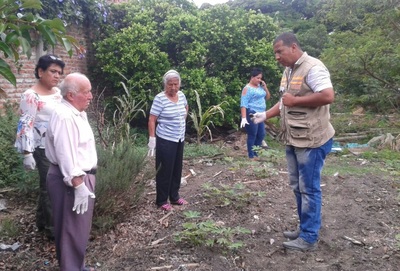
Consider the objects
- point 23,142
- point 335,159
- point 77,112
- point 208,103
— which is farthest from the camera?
point 208,103

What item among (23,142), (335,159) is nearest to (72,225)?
(23,142)

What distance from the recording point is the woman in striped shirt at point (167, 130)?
481 centimetres

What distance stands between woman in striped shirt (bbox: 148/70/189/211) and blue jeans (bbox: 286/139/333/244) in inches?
55.9

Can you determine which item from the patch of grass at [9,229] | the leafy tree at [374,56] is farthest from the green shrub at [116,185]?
the leafy tree at [374,56]

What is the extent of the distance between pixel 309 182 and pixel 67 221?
2.04m

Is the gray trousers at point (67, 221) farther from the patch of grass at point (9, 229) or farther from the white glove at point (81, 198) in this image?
the patch of grass at point (9, 229)

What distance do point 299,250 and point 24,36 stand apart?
2935mm

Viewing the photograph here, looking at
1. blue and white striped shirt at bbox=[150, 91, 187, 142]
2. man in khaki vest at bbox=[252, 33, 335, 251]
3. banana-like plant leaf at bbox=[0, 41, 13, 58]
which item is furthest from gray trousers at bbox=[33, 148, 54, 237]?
man in khaki vest at bbox=[252, 33, 335, 251]

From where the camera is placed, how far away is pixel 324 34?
18.0 m

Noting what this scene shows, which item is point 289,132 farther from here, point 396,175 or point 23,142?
point 396,175

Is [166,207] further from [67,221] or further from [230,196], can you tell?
[67,221]

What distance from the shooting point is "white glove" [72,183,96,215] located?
3.03 meters

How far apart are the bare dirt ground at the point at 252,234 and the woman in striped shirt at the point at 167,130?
315mm

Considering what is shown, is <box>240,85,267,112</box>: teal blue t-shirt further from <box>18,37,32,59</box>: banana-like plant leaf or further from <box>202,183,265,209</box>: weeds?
<box>18,37,32,59</box>: banana-like plant leaf
